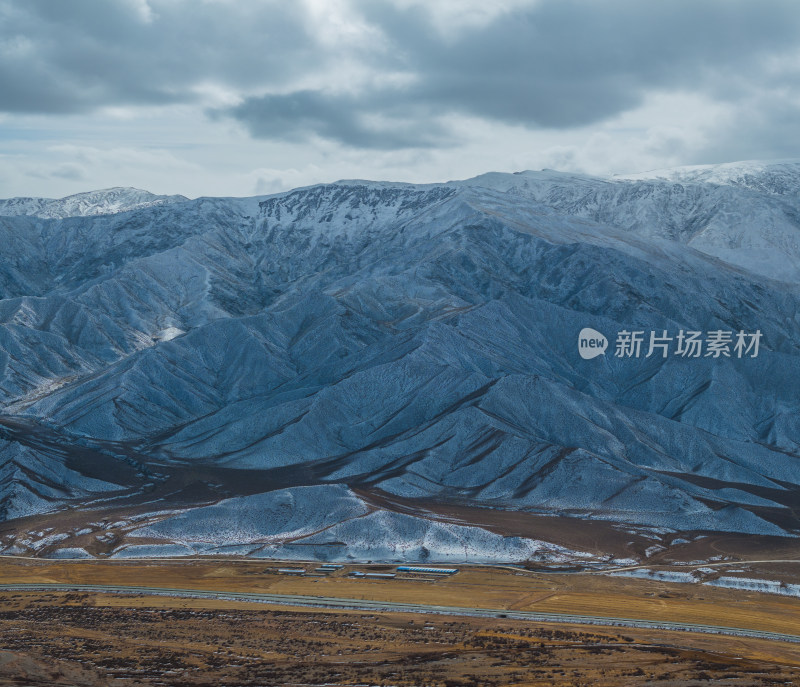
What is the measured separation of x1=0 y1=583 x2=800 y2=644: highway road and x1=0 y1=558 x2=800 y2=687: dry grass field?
4.69 feet

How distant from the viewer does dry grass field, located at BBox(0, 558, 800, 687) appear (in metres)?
62.5

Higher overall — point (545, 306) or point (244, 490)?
point (545, 306)

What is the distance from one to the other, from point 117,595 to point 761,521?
62.9 metres

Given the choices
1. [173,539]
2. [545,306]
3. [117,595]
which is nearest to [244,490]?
[173,539]

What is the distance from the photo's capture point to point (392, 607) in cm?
7900

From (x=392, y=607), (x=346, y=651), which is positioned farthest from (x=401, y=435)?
(x=346, y=651)

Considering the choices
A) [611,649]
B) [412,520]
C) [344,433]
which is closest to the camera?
[611,649]

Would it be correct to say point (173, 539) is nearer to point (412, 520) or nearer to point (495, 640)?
point (412, 520)

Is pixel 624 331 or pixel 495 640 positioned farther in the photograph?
pixel 624 331

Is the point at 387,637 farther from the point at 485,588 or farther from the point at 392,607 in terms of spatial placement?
the point at 485,588

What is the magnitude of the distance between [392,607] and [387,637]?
888 cm

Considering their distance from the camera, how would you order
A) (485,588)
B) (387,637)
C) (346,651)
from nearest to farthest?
(346,651), (387,637), (485,588)

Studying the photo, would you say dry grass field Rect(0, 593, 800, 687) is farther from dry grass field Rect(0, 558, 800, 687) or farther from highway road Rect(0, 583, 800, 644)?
highway road Rect(0, 583, 800, 644)

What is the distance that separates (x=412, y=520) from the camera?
102438 mm
